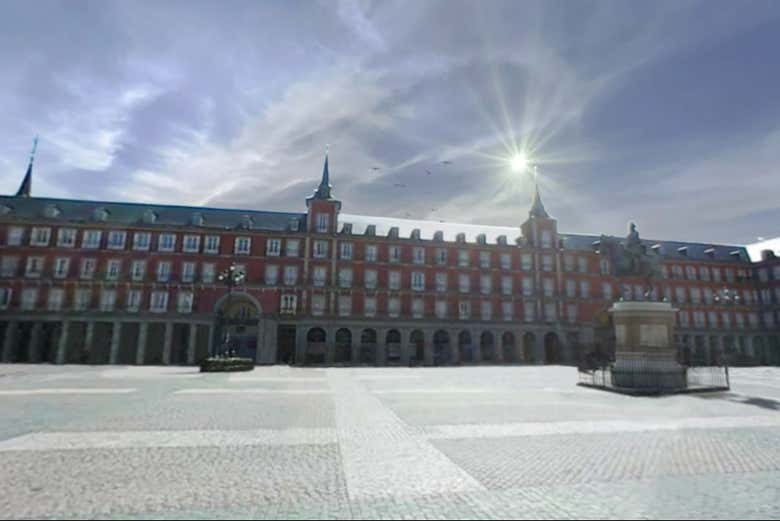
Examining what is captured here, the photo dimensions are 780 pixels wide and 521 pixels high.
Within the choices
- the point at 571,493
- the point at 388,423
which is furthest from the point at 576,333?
the point at 571,493

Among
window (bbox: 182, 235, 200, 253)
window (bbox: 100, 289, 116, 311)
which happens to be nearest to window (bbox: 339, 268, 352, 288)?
window (bbox: 182, 235, 200, 253)

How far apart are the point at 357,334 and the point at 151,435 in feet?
116

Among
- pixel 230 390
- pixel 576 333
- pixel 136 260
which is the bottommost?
pixel 230 390

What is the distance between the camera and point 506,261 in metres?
49.7

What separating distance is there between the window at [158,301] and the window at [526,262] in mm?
40087

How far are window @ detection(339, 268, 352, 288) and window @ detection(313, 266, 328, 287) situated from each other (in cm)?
164

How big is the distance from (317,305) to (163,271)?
1617 centimetres

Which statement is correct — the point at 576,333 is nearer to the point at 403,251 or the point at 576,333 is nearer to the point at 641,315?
the point at 403,251

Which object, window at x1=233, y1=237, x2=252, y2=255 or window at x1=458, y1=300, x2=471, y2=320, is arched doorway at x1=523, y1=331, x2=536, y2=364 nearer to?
window at x1=458, y1=300, x2=471, y2=320

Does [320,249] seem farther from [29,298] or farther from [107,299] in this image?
[29,298]

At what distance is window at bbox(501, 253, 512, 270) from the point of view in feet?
162

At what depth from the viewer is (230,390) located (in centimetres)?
1617

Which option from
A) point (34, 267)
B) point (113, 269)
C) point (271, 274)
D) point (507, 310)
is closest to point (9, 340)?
point (34, 267)

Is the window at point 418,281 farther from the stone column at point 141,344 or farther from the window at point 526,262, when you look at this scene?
the stone column at point 141,344
